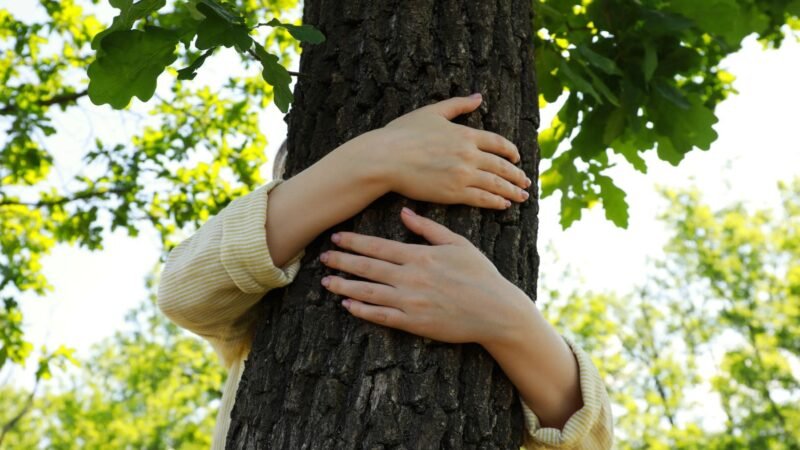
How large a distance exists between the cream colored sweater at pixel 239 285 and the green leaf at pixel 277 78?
234 millimetres

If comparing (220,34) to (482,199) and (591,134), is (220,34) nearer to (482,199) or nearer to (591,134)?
(482,199)

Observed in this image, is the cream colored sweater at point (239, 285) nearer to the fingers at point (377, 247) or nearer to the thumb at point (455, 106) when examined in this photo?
the fingers at point (377, 247)

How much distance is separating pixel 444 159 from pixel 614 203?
123cm

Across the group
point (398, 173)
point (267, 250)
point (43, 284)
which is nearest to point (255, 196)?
point (267, 250)

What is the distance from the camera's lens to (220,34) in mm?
1594

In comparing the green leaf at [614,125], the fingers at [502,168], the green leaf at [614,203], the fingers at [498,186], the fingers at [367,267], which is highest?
the green leaf at [614,125]

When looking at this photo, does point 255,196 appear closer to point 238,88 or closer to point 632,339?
point 238,88

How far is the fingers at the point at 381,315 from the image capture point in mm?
1542

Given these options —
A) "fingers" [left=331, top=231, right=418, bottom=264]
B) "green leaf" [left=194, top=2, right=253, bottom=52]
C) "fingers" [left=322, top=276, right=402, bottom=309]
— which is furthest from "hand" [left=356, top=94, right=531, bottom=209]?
"green leaf" [left=194, top=2, right=253, bottom=52]

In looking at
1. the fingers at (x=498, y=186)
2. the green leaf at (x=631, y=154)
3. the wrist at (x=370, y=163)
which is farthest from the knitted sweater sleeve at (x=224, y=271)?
the green leaf at (x=631, y=154)

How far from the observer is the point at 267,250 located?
5.41ft

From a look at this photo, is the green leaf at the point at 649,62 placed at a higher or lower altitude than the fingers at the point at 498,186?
higher

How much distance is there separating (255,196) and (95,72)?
0.43 m

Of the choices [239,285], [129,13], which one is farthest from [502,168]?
[129,13]
